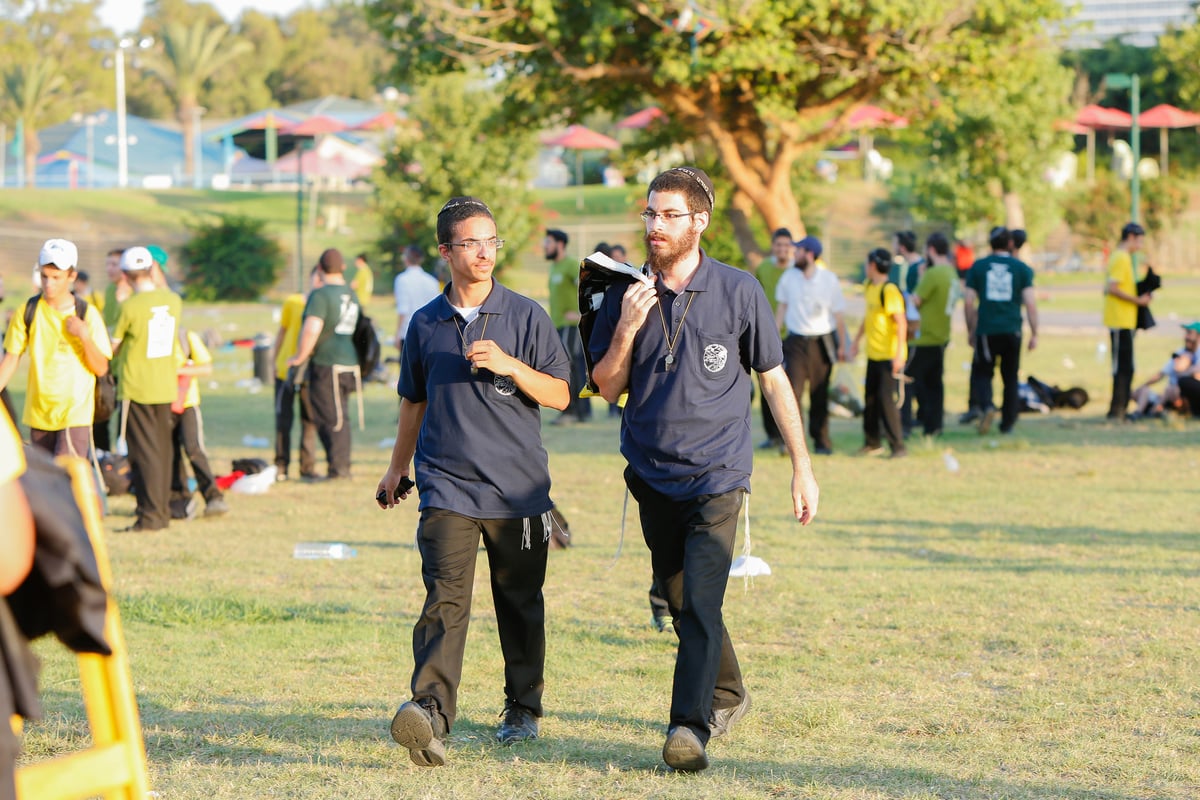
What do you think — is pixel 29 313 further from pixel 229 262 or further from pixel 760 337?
pixel 229 262

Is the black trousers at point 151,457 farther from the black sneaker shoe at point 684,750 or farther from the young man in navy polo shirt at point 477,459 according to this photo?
the black sneaker shoe at point 684,750

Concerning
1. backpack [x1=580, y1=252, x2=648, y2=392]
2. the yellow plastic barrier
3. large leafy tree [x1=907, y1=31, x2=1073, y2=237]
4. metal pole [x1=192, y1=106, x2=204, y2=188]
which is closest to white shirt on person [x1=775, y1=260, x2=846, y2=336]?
backpack [x1=580, y1=252, x2=648, y2=392]

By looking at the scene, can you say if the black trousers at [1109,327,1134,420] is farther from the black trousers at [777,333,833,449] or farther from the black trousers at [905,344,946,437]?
the black trousers at [777,333,833,449]

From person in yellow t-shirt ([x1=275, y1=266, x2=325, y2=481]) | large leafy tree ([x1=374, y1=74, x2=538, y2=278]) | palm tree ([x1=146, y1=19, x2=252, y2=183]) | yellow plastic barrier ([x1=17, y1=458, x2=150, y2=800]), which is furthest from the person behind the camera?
palm tree ([x1=146, y1=19, x2=252, y2=183])

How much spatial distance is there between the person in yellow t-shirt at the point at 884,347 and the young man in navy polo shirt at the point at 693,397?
8085mm

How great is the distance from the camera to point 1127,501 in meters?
11.1

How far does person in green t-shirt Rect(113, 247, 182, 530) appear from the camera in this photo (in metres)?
9.98

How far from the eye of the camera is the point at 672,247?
5.27 m

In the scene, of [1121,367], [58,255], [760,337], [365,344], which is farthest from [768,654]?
[1121,367]

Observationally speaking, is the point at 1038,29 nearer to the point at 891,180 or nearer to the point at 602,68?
the point at 602,68

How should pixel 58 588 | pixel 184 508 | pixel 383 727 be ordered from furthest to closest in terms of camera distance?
1. pixel 184 508
2. pixel 383 727
3. pixel 58 588

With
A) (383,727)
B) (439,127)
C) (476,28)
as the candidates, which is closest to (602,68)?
(476,28)

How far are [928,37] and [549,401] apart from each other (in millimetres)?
14782

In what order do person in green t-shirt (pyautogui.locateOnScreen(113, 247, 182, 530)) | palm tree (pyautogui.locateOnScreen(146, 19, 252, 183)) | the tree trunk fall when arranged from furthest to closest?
1. palm tree (pyautogui.locateOnScreen(146, 19, 252, 183))
2. the tree trunk
3. person in green t-shirt (pyautogui.locateOnScreen(113, 247, 182, 530))
